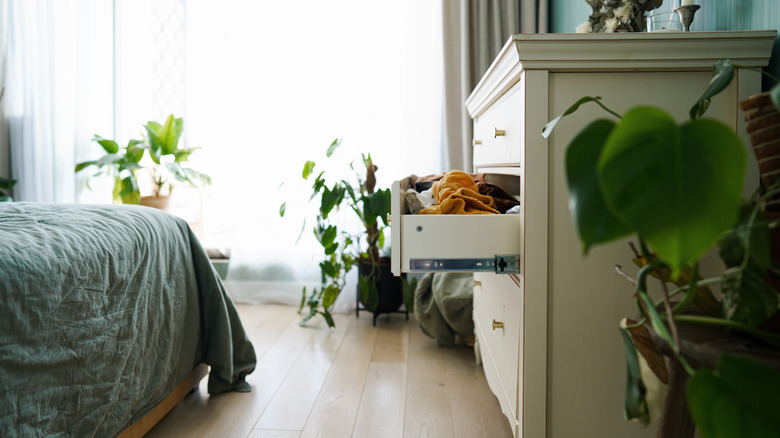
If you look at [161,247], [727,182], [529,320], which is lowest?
[529,320]

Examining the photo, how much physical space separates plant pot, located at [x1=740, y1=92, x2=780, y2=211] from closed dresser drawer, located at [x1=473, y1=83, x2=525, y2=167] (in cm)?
43

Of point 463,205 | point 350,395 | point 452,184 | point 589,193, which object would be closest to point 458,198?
point 463,205

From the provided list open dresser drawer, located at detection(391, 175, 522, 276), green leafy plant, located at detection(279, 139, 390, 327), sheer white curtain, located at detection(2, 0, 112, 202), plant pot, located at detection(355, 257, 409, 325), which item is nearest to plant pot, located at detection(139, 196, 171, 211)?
sheer white curtain, located at detection(2, 0, 112, 202)

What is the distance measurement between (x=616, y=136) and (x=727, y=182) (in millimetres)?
94

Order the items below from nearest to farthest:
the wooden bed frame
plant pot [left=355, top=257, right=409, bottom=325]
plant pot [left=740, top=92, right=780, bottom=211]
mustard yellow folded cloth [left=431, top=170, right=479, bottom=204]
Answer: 1. plant pot [left=740, top=92, right=780, bottom=211]
2. mustard yellow folded cloth [left=431, top=170, right=479, bottom=204]
3. the wooden bed frame
4. plant pot [left=355, top=257, right=409, bottom=325]

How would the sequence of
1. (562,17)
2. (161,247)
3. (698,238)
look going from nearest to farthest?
(698,238) → (161,247) → (562,17)

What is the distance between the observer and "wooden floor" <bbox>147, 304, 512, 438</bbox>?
5.44 feet

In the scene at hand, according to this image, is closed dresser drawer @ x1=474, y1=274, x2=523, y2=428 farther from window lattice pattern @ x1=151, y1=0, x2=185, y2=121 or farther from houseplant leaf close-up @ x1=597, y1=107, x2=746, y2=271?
window lattice pattern @ x1=151, y1=0, x2=185, y2=121

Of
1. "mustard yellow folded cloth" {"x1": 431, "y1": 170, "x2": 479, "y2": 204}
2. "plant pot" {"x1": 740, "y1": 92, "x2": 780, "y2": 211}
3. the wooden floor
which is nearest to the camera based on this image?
"plant pot" {"x1": 740, "y1": 92, "x2": 780, "y2": 211}

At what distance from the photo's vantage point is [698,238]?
472 mm

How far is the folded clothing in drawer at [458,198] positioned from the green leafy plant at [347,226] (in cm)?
77

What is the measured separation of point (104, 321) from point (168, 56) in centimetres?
248

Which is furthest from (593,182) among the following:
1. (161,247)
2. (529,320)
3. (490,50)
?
(490,50)

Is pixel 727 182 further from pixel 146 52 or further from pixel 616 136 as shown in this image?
pixel 146 52
